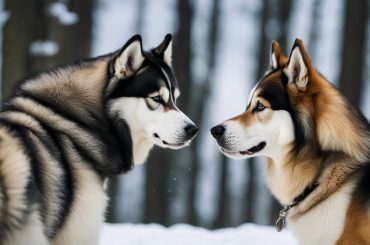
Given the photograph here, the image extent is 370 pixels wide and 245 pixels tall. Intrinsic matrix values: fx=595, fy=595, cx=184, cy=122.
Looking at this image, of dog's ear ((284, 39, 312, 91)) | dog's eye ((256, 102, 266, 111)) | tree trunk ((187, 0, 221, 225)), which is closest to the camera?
dog's ear ((284, 39, 312, 91))

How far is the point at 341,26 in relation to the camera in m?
11.4

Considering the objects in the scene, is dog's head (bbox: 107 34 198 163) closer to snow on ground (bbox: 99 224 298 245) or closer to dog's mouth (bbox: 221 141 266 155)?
dog's mouth (bbox: 221 141 266 155)

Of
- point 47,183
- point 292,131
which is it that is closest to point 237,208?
point 292,131

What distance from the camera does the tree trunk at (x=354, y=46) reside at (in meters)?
10.2

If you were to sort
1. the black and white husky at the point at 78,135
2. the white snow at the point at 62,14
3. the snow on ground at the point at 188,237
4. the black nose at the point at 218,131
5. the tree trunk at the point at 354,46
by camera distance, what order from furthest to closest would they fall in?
1. the tree trunk at the point at 354,46
2. the white snow at the point at 62,14
3. the snow on ground at the point at 188,237
4. the black nose at the point at 218,131
5. the black and white husky at the point at 78,135

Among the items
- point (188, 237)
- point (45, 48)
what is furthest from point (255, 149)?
point (45, 48)

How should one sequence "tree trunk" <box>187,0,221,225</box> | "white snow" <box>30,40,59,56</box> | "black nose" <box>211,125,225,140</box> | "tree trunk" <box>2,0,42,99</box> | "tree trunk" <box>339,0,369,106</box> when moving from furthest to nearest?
"tree trunk" <box>187,0,221,225</box> → "tree trunk" <box>339,0,369,106</box> → "white snow" <box>30,40,59,56</box> → "tree trunk" <box>2,0,42,99</box> → "black nose" <box>211,125,225,140</box>

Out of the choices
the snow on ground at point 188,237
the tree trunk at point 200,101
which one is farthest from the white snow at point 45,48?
the snow on ground at point 188,237

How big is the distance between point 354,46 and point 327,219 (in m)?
6.91

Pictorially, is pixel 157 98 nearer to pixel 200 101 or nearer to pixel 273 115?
pixel 273 115

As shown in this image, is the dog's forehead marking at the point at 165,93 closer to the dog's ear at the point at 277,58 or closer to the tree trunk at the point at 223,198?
the dog's ear at the point at 277,58

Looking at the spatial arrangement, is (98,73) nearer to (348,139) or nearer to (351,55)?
(348,139)

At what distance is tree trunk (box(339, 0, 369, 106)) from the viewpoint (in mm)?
10195

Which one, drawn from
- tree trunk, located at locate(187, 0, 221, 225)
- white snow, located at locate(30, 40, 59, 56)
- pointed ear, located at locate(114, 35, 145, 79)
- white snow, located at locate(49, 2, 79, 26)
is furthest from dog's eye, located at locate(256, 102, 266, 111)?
tree trunk, located at locate(187, 0, 221, 225)
